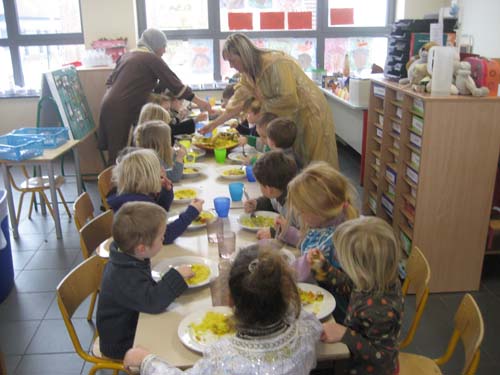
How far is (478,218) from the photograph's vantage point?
321 centimetres

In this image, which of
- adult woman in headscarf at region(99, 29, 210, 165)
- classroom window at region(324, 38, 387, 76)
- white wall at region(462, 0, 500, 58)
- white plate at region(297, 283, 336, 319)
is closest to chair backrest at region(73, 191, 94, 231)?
white plate at region(297, 283, 336, 319)

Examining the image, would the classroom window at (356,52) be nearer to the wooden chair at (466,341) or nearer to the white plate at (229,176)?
the white plate at (229,176)

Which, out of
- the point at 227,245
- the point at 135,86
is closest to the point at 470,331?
the point at 227,245

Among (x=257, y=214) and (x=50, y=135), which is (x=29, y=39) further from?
(x=257, y=214)

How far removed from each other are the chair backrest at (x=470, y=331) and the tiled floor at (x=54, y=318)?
0.90 m

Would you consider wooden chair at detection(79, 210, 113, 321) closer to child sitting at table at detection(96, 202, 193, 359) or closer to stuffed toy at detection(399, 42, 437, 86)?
child sitting at table at detection(96, 202, 193, 359)

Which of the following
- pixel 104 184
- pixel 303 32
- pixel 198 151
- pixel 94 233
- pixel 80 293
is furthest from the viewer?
pixel 303 32

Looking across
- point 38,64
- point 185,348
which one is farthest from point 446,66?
point 38,64

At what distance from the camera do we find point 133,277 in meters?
1.80

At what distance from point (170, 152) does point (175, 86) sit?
1829 millimetres

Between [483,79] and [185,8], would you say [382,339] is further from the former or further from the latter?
[185,8]

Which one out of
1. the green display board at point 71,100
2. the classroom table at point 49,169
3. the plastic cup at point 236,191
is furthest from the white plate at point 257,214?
the green display board at point 71,100

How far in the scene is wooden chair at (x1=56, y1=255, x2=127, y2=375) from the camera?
6.27 ft

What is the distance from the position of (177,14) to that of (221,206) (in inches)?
190
